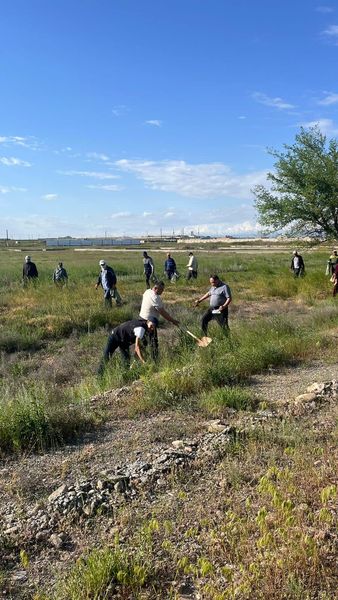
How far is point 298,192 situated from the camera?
19734 millimetres

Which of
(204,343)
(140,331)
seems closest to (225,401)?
(140,331)

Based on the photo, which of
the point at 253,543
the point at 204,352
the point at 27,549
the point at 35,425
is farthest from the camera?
the point at 204,352

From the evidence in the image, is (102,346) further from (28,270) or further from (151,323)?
(28,270)

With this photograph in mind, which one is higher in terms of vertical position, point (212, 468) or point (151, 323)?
point (151, 323)

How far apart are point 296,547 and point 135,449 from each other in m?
2.16

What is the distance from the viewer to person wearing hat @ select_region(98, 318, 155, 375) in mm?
7625

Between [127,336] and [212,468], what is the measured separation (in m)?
4.01

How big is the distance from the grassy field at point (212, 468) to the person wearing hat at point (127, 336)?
226 millimetres

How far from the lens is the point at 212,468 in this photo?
4.18 meters

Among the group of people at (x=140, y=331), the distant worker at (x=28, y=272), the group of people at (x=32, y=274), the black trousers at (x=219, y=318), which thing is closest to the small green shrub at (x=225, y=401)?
the group of people at (x=140, y=331)

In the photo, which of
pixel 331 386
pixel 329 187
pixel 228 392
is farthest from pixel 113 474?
pixel 329 187

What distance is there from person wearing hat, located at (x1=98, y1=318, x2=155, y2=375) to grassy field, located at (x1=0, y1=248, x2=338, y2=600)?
23 cm

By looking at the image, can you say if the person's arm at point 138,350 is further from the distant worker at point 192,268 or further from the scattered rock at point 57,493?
the distant worker at point 192,268

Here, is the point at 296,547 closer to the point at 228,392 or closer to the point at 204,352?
the point at 228,392
